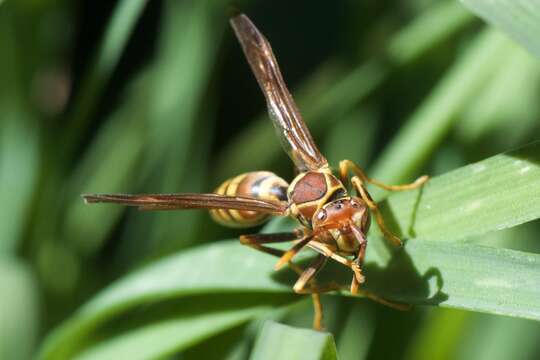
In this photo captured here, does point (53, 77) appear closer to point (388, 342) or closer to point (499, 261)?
point (388, 342)

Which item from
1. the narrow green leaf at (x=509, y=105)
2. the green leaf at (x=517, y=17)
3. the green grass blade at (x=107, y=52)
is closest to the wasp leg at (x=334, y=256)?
the green leaf at (x=517, y=17)

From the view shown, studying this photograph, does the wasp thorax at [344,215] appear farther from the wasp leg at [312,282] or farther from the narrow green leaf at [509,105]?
the narrow green leaf at [509,105]

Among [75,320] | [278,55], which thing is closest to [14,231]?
[75,320]

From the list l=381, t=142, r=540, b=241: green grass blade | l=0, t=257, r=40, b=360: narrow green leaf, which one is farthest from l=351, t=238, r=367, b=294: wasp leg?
l=0, t=257, r=40, b=360: narrow green leaf

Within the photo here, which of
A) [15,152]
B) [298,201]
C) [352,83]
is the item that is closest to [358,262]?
[298,201]

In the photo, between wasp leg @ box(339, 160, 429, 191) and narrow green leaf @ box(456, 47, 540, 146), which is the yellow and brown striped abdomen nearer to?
wasp leg @ box(339, 160, 429, 191)

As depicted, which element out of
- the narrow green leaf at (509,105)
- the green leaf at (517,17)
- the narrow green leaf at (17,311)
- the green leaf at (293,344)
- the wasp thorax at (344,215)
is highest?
the narrow green leaf at (17,311)
